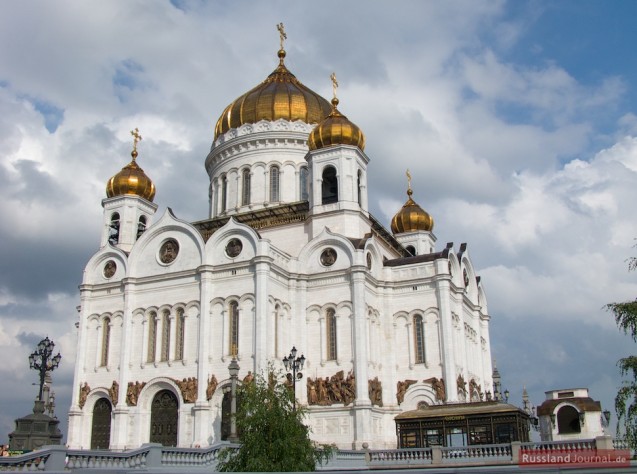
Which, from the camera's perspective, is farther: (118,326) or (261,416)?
(118,326)

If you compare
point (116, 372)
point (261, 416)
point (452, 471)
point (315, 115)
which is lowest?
point (452, 471)

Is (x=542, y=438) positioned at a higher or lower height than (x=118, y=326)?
lower

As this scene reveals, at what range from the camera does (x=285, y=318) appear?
3198 cm

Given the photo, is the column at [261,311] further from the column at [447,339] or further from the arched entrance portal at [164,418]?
the column at [447,339]

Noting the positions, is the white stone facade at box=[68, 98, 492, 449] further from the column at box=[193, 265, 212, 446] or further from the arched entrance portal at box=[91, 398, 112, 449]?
the arched entrance portal at box=[91, 398, 112, 449]

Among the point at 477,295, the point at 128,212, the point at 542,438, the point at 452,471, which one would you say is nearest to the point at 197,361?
the point at 128,212

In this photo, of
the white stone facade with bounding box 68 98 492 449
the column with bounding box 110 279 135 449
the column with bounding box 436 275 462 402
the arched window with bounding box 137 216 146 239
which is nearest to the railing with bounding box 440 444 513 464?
the white stone facade with bounding box 68 98 492 449

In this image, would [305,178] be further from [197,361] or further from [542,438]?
[542,438]

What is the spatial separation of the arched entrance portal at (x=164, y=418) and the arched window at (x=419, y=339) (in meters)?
11.3

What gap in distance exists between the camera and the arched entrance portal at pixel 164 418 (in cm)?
3114

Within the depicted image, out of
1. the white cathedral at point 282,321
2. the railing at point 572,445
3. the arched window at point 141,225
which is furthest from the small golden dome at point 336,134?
the railing at point 572,445

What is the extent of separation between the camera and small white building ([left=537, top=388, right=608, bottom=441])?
123ft

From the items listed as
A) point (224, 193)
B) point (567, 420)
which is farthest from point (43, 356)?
point (567, 420)

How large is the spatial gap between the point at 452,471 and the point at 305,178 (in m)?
34.6
